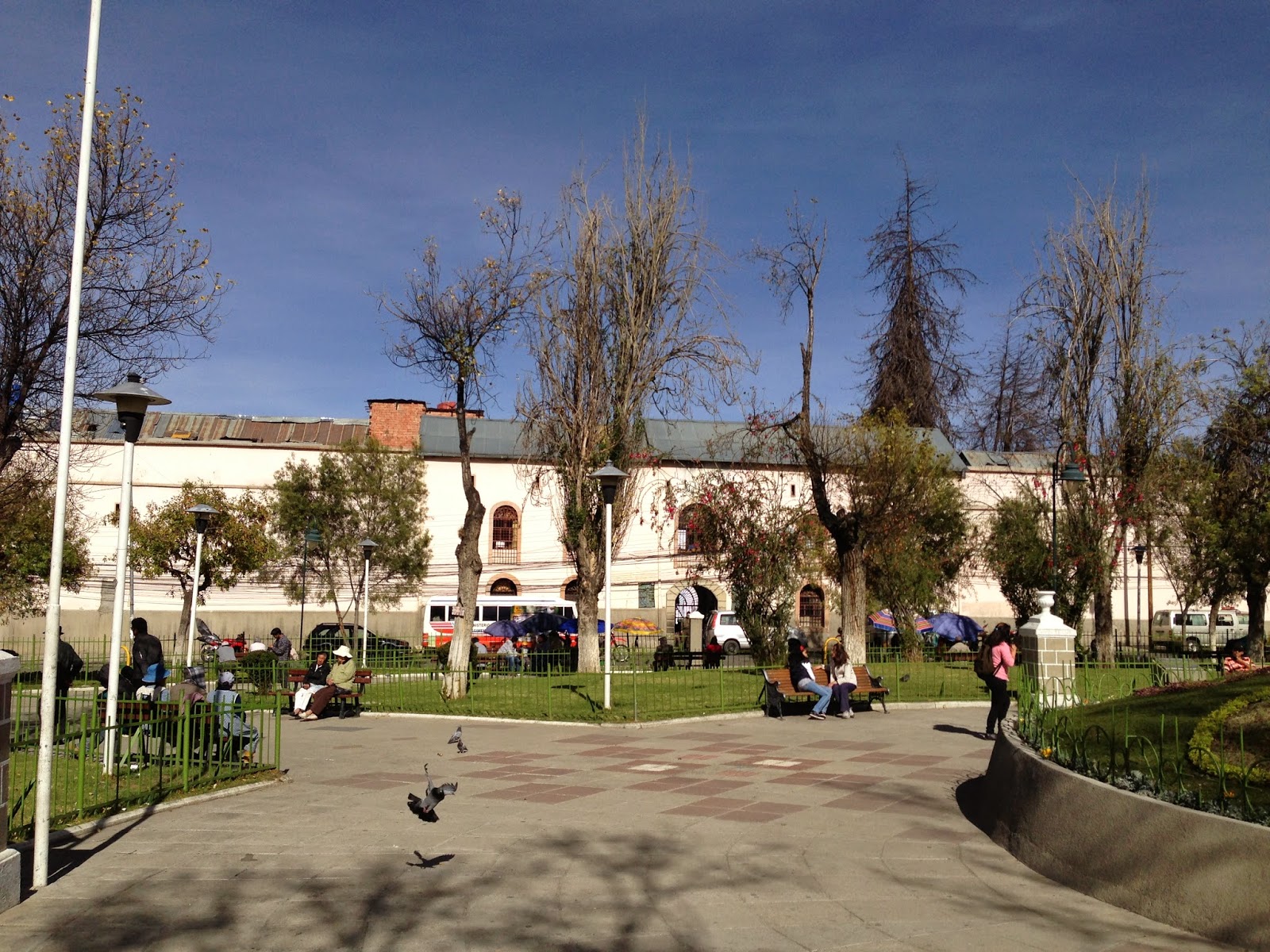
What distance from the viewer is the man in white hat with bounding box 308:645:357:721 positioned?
59.0 feet

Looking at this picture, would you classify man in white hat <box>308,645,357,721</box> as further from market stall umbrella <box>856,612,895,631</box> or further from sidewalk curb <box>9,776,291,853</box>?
market stall umbrella <box>856,612,895,631</box>

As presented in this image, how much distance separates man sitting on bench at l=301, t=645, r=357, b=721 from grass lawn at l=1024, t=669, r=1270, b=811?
464 inches

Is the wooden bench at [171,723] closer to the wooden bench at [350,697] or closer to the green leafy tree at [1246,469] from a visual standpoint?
the wooden bench at [350,697]

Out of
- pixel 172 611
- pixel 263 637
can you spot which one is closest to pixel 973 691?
pixel 263 637

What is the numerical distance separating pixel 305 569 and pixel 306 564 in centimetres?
143

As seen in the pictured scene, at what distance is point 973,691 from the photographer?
20.2 m

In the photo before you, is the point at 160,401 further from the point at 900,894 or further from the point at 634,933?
the point at 900,894

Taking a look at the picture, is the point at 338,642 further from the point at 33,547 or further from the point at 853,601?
the point at 853,601

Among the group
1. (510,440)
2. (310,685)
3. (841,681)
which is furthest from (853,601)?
(510,440)

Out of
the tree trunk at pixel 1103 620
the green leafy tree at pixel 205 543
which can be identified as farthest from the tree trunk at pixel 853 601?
the green leafy tree at pixel 205 543

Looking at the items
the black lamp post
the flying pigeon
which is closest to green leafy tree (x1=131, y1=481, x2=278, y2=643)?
the black lamp post

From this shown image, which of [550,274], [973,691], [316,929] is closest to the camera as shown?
[316,929]

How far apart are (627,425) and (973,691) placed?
1026 cm

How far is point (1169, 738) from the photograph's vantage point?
8.73 metres
